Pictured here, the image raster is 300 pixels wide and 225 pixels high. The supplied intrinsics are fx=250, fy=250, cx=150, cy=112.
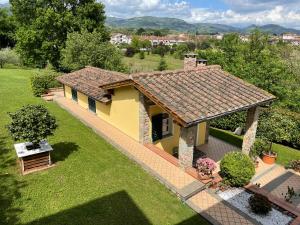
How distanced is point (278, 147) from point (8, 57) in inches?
1814

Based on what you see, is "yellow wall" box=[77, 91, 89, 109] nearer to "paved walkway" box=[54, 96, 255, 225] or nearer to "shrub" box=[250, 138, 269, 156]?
"paved walkway" box=[54, 96, 255, 225]

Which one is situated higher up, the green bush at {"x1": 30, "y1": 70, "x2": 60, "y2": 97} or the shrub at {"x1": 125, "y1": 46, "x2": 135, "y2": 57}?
the green bush at {"x1": 30, "y1": 70, "x2": 60, "y2": 97}

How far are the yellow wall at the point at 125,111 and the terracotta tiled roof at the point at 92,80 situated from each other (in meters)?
0.92

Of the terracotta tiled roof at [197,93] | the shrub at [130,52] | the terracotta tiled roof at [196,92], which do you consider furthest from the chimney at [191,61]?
the shrub at [130,52]

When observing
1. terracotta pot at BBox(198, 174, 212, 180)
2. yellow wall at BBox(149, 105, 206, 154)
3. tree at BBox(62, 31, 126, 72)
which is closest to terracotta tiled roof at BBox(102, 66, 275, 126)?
yellow wall at BBox(149, 105, 206, 154)

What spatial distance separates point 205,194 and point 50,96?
19160mm

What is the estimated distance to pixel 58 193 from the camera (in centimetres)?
970

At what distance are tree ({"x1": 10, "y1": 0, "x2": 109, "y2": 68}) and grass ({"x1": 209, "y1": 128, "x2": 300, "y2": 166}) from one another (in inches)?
1088

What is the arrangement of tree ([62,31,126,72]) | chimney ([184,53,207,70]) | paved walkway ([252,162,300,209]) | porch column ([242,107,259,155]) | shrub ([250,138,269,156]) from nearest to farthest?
1. paved walkway ([252,162,300,209])
2. porch column ([242,107,259,155])
3. shrub ([250,138,269,156])
4. chimney ([184,53,207,70])
5. tree ([62,31,126,72])

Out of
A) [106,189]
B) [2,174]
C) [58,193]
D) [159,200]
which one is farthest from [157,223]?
[2,174]

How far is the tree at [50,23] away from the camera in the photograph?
1496 inches

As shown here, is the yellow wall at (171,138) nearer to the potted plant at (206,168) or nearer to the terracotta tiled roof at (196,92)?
the terracotta tiled roof at (196,92)

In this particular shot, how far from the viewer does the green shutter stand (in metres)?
14.4

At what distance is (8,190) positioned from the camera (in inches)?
380
